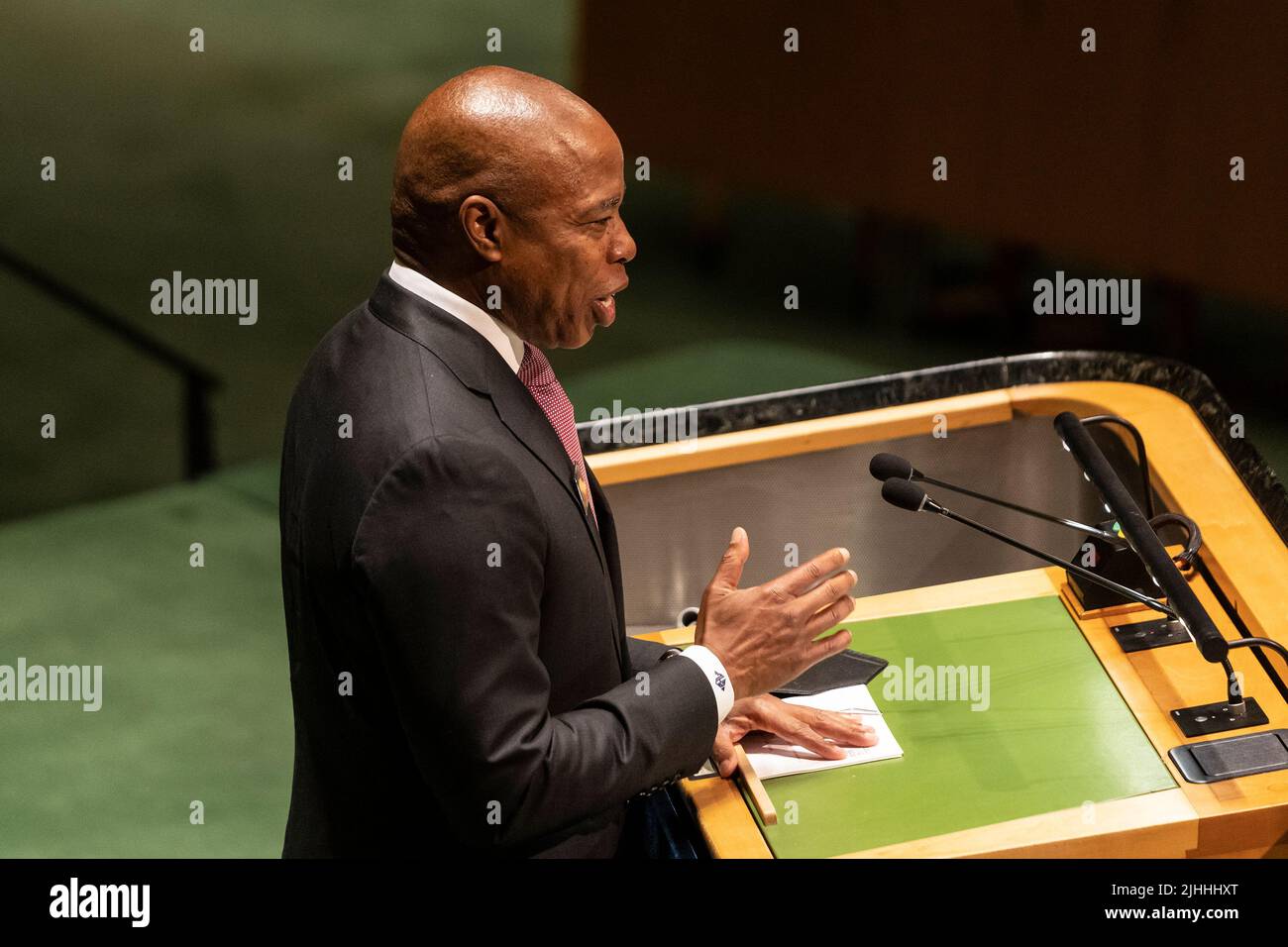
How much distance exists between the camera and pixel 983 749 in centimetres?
238

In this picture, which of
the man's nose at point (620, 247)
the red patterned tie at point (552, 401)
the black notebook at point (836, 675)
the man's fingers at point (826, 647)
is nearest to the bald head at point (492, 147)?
the man's nose at point (620, 247)

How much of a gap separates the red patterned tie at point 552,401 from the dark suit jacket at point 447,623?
0.21 feet

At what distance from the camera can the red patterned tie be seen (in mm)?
2043

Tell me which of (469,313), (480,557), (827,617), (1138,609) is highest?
(469,313)

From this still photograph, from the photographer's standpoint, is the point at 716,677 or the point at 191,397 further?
the point at 191,397

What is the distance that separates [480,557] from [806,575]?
48cm

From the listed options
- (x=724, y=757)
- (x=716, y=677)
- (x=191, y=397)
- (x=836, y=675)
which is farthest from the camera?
(x=191, y=397)

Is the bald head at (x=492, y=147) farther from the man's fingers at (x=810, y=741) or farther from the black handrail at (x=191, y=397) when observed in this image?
the black handrail at (x=191, y=397)

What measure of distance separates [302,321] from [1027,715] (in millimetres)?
3944

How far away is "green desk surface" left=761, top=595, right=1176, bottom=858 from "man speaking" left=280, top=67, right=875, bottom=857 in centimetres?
28

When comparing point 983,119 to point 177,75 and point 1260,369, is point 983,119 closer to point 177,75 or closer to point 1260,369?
point 1260,369

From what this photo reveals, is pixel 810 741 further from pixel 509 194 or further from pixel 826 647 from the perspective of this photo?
pixel 509 194

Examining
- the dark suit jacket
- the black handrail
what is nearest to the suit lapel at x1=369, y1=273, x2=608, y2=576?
the dark suit jacket

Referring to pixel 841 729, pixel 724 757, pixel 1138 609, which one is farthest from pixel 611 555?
pixel 1138 609
